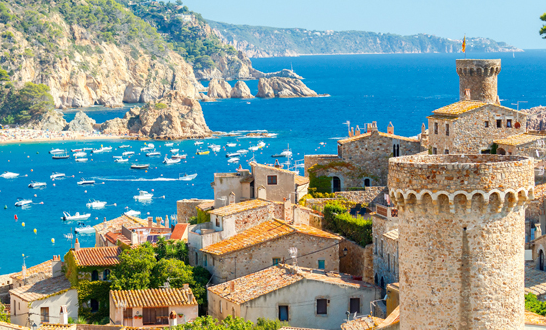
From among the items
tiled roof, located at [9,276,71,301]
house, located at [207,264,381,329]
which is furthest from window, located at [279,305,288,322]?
tiled roof, located at [9,276,71,301]

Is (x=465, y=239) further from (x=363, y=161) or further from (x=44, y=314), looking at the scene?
(x=363, y=161)

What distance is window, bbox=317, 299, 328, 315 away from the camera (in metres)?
33.5

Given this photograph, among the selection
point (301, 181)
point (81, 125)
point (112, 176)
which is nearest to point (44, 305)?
point (301, 181)

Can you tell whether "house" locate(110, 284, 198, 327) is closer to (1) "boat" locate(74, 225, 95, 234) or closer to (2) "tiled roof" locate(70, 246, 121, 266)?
(2) "tiled roof" locate(70, 246, 121, 266)

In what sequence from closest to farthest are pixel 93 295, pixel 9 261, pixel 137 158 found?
1. pixel 93 295
2. pixel 9 261
3. pixel 137 158

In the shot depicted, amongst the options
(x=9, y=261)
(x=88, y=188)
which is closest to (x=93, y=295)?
(x=9, y=261)

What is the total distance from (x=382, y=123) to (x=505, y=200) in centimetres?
16471

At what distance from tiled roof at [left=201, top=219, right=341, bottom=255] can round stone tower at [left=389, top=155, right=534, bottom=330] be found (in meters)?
23.5

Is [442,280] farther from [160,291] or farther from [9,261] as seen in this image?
[9,261]

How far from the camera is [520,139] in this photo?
135 ft

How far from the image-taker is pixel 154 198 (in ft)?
346

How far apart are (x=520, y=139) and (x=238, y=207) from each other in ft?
47.1

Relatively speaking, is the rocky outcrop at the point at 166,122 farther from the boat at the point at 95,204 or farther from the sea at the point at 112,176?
the boat at the point at 95,204

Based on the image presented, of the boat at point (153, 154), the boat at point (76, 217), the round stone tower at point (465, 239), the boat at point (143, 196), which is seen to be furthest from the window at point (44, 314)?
the boat at point (153, 154)
